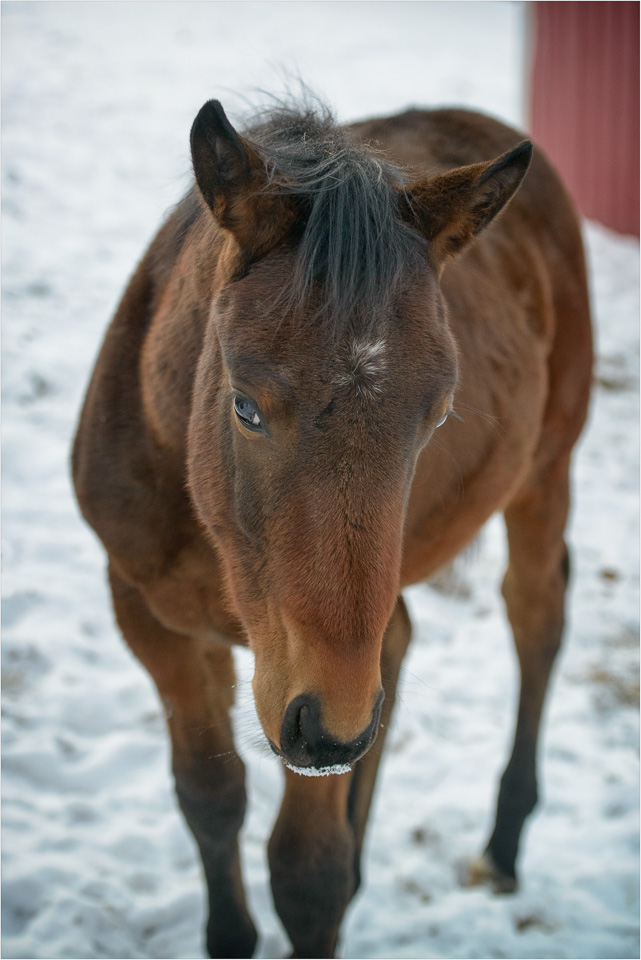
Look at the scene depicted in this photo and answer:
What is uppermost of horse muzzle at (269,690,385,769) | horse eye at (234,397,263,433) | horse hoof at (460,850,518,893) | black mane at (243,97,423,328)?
black mane at (243,97,423,328)

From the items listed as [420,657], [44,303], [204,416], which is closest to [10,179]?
[44,303]

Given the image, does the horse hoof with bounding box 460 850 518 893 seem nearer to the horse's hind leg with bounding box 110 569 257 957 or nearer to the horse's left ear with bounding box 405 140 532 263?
the horse's hind leg with bounding box 110 569 257 957

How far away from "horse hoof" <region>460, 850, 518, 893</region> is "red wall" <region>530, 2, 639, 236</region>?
27.8 feet

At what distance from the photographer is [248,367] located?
165 centimetres

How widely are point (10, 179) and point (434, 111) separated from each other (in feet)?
15.5

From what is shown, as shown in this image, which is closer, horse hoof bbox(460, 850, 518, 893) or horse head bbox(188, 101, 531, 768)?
horse head bbox(188, 101, 531, 768)

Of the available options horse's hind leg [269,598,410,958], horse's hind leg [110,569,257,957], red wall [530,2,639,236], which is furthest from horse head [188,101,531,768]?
red wall [530,2,639,236]

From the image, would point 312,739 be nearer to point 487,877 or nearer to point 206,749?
point 206,749

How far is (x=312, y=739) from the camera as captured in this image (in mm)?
1506

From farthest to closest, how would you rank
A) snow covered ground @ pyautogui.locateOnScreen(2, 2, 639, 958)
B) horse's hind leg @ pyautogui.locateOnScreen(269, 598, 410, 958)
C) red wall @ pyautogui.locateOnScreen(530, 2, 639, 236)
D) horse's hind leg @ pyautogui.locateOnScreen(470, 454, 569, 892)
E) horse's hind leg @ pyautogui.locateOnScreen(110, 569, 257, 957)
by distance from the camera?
red wall @ pyautogui.locateOnScreen(530, 2, 639, 236)
horse's hind leg @ pyautogui.locateOnScreen(470, 454, 569, 892)
snow covered ground @ pyautogui.locateOnScreen(2, 2, 639, 958)
horse's hind leg @ pyautogui.locateOnScreen(110, 569, 257, 957)
horse's hind leg @ pyautogui.locateOnScreen(269, 598, 410, 958)

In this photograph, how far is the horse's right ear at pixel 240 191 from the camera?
1.74 meters

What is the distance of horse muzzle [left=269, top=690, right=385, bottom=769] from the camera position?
1.50 meters

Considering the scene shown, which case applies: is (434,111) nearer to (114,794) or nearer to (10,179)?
(114,794)

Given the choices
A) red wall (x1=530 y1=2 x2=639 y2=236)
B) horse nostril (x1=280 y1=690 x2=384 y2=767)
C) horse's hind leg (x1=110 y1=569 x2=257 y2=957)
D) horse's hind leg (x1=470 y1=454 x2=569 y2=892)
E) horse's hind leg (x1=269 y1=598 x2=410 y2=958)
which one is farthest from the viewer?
red wall (x1=530 y1=2 x2=639 y2=236)
